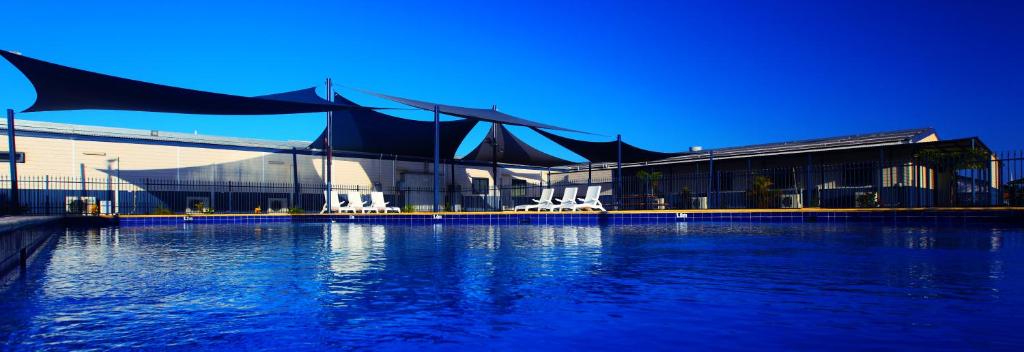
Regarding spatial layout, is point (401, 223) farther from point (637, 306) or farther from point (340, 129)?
point (637, 306)

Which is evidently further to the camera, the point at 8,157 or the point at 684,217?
the point at 8,157

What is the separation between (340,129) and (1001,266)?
15345 millimetres

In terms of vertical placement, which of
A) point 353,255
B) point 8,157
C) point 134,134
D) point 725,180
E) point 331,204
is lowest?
point 353,255

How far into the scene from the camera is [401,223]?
12812 mm

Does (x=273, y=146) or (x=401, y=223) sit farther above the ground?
(x=273, y=146)

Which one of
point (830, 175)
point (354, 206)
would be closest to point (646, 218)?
point (354, 206)

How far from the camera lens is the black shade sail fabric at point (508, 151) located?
1970 cm

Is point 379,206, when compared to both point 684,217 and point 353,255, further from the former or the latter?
point 353,255

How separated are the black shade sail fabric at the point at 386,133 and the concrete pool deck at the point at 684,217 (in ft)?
11.1

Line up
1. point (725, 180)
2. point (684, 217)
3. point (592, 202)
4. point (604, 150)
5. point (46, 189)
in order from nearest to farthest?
point (684, 217), point (592, 202), point (46, 189), point (604, 150), point (725, 180)

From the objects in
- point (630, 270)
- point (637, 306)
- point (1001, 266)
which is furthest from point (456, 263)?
point (1001, 266)

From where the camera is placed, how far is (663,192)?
20688 millimetres

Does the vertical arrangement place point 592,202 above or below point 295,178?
below

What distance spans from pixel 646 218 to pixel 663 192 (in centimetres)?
839
